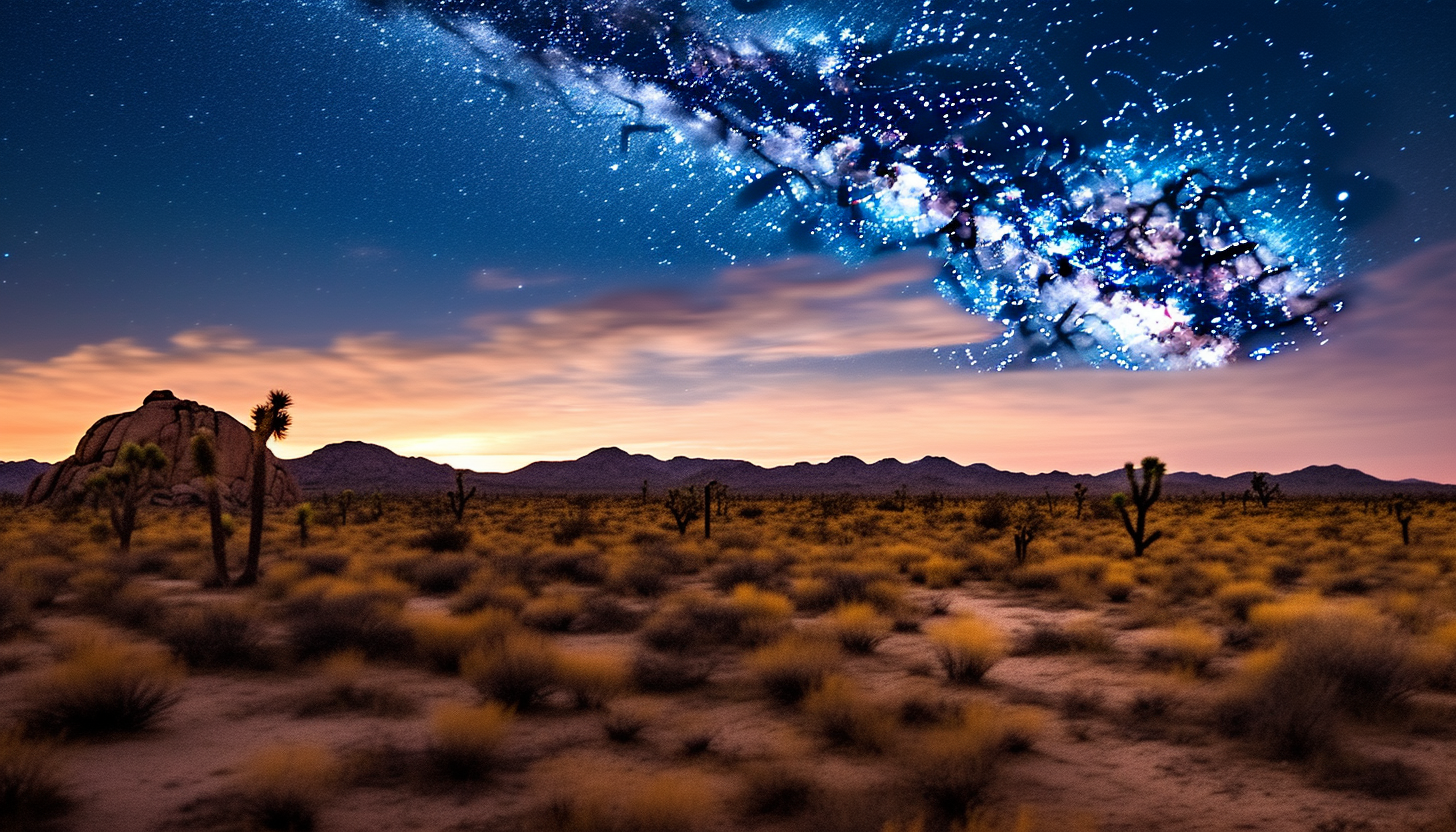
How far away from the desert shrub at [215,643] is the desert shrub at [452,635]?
1.74 meters

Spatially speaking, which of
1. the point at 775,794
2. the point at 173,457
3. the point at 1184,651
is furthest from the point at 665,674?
the point at 173,457

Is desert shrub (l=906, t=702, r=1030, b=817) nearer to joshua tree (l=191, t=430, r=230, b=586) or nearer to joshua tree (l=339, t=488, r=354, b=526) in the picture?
joshua tree (l=191, t=430, r=230, b=586)

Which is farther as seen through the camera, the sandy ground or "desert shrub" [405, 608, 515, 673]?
"desert shrub" [405, 608, 515, 673]

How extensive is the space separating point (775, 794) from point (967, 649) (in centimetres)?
453

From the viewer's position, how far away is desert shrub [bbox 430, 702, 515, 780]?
6266 millimetres

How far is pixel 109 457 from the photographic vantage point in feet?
174

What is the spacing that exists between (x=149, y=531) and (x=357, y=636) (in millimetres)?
26192

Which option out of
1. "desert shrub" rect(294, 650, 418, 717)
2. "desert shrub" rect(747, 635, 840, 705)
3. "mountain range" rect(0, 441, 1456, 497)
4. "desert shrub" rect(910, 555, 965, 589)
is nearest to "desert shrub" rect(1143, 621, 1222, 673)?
"desert shrub" rect(747, 635, 840, 705)

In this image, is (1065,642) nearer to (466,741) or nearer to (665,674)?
(665,674)

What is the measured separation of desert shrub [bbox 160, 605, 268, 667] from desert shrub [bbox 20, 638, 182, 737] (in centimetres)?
124

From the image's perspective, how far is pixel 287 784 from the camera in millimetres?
5508

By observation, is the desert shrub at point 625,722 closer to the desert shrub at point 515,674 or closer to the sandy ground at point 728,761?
the sandy ground at point 728,761

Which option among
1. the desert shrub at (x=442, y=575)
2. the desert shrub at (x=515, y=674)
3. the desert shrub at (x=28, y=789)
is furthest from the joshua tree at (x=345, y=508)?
the desert shrub at (x=28, y=789)

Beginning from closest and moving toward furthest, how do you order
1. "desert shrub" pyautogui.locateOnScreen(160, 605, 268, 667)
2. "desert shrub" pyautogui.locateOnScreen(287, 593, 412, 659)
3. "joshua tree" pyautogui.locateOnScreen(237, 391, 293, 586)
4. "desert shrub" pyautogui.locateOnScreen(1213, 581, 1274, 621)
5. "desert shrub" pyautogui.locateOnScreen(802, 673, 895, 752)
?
"desert shrub" pyautogui.locateOnScreen(802, 673, 895, 752)
"desert shrub" pyautogui.locateOnScreen(160, 605, 268, 667)
"desert shrub" pyautogui.locateOnScreen(287, 593, 412, 659)
"desert shrub" pyautogui.locateOnScreen(1213, 581, 1274, 621)
"joshua tree" pyautogui.locateOnScreen(237, 391, 293, 586)
